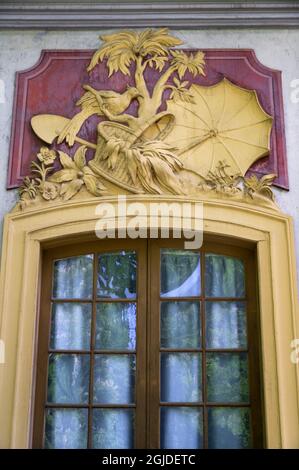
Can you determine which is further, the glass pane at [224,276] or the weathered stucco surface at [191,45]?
the weathered stucco surface at [191,45]

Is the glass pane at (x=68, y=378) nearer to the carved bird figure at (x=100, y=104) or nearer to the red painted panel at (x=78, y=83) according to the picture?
the red painted panel at (x=78, y=83)

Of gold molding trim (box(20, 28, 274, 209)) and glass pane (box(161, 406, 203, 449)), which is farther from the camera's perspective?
gold molding trim (box(20, 28, 274, 209))

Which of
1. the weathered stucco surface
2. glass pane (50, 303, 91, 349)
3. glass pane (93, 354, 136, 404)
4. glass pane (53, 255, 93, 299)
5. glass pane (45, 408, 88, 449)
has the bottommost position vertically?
glass pane (45, 408, 88, 449)

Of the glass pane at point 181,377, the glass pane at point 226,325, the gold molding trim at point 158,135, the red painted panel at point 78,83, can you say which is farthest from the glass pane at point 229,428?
the red painted panel at point 78,83

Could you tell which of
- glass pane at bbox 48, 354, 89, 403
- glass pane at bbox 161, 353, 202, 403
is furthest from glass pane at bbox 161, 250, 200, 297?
glass pane at bbox 48, 354, 89, 403

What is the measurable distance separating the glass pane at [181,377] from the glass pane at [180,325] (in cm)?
9

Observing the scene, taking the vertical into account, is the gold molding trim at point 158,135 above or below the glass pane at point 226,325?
above

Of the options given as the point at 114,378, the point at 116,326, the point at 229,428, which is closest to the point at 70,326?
the point at 116,326

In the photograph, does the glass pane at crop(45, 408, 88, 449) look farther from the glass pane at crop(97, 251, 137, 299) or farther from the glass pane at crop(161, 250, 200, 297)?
the glass pane at crop(161, 250, 200, 297)

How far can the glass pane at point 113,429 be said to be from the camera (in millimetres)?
5910

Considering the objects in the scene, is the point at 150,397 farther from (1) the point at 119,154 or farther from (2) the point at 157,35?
(2) the point at 157,35

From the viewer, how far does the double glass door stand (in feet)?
19.5

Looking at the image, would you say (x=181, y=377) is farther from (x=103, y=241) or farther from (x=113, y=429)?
(x=103, y=241)
